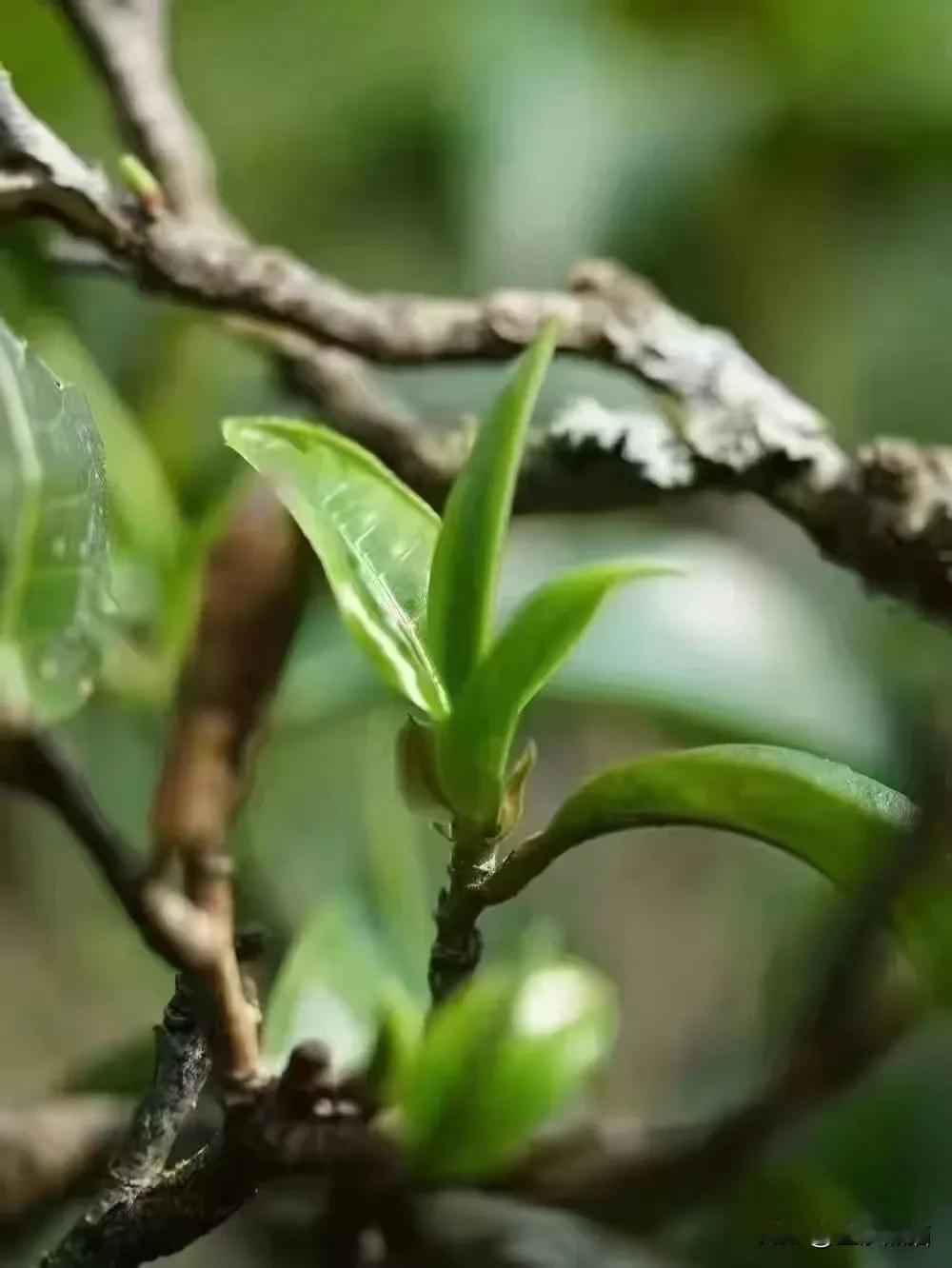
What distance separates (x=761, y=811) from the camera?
257 mm

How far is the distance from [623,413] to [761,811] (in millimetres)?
178

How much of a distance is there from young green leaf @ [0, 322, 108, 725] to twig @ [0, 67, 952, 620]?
95 millimetres

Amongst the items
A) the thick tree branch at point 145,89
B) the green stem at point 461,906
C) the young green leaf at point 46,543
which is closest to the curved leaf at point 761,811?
the green stem at point 461,906

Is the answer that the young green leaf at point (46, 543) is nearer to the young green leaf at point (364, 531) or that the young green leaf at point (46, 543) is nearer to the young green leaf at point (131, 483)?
the young green leaf at point (364, 531)

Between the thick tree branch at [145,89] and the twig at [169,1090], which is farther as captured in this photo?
the thick tree branch at [145,89]

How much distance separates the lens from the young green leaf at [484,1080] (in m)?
0.31

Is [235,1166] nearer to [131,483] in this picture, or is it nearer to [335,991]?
[335,991]

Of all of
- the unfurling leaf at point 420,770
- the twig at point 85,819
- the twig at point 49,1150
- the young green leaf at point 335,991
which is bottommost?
the twig at point 49,1150

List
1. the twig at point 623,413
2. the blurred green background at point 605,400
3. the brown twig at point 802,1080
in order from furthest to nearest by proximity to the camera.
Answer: the blurred green background at point 605,400
the twig at point 623,413
the brown twig at point 802,1080

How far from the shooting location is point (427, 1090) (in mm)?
312

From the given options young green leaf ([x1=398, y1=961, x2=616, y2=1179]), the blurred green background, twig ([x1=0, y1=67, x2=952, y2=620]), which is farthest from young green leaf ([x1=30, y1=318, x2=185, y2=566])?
young green leaf ([x1=398, y1=961, x2=616, y2=1179])

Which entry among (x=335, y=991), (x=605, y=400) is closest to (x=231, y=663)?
(x=335, y=991)

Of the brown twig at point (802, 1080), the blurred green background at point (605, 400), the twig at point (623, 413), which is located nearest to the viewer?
the brown twig at point (802, 1080)

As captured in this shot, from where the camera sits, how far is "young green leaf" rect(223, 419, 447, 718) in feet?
0.83
